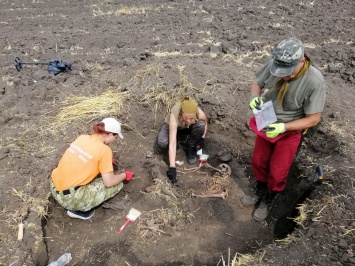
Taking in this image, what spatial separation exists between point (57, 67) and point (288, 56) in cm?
466

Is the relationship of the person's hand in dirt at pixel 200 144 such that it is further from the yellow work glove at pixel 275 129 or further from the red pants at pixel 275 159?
the yellow work glove at pixel 275 129

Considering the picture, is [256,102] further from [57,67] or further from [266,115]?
[57,67]

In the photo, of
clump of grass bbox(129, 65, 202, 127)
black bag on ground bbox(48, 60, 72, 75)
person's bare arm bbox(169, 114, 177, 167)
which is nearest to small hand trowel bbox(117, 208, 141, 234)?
person's bare arm bbox(169, 114, 177, 167)

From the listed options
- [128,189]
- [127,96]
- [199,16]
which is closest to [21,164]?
[128,189]

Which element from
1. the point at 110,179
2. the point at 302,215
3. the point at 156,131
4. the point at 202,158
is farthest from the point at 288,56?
the point at 156,131

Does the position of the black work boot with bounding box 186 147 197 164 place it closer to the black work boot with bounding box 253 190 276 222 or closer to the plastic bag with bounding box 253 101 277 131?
the black work boot with bounding box 253 190 276 222

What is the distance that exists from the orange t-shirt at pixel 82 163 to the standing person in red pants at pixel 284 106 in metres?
1.73

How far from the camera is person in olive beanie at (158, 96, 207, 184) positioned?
13.5 feet

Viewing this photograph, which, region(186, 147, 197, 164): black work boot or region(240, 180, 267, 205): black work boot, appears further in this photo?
region(186, 147, 197, 164): black work boot

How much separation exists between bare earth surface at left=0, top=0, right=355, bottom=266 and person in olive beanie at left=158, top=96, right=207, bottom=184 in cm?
23

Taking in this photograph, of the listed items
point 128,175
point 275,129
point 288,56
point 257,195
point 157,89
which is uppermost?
point 288,56

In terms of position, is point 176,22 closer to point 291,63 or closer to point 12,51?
point 12,51

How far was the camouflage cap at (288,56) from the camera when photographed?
110 inches

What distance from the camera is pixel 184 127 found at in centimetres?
461
